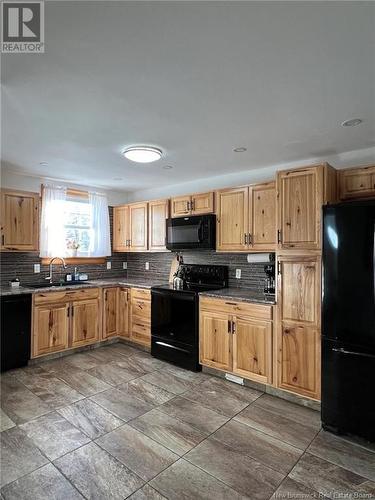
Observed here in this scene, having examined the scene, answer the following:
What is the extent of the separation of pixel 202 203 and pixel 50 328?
2.49 meters

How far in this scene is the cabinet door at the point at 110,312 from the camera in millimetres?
4254

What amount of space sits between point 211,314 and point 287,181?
162 cm

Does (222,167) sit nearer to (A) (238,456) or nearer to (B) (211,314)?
(B) (211,314)

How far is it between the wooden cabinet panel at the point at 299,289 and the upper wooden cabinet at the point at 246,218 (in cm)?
47

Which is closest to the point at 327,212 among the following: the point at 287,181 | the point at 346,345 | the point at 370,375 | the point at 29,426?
the point at 287,181

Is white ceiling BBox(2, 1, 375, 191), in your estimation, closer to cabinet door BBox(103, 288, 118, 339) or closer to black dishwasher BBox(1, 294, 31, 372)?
black dishwasher BBox(1, 294, 31, 372)

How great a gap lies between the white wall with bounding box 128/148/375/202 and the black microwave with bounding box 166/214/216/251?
680 millimetres

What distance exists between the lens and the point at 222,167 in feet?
11.9

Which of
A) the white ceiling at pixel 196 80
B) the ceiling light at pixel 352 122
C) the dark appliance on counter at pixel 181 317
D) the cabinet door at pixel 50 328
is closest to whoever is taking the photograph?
the white ceiling at pixel 196 80

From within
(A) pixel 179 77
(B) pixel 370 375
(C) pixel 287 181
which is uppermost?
(A) pixel 179 77

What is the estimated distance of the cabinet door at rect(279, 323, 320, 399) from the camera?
2.55 meters

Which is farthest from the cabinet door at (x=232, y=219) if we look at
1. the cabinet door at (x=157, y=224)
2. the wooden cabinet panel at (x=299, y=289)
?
the cabinet door at (x=157, y=224)

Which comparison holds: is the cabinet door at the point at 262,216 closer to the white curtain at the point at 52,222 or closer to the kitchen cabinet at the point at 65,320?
the kitchen cabinet at the point at 65,320

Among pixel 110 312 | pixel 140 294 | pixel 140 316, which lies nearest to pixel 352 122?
pixel 140 294
